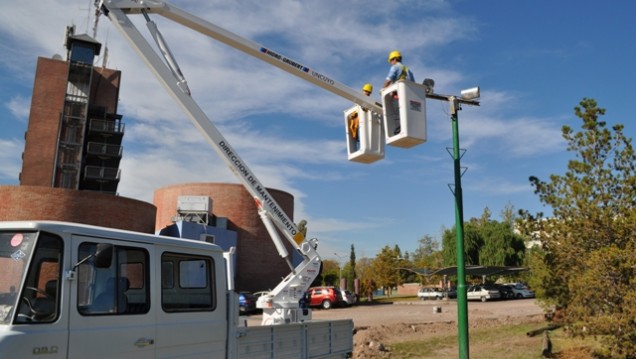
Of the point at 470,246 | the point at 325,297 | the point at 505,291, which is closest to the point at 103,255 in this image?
the point at 325,297

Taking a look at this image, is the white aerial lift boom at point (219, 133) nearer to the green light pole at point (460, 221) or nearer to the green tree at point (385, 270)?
the green light pole at point (460, 221)

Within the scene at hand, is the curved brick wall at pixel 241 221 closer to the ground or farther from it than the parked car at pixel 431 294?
farther from it

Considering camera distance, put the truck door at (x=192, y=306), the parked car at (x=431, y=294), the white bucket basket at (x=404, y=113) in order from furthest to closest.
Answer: the parked car at (x=431, y=294) → the white bucket basket at (x=404, y=113) → the truck door at (x=192, y=306)

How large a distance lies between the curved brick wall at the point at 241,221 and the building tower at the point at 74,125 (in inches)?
199

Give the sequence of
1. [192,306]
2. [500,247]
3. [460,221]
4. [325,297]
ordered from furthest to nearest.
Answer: [500,247]
[325,297]
[460,221]
[192,306]

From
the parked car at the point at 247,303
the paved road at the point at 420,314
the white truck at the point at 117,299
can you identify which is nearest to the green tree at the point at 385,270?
the paved road at the point at 420,314

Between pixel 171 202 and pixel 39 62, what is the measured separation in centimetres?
1554

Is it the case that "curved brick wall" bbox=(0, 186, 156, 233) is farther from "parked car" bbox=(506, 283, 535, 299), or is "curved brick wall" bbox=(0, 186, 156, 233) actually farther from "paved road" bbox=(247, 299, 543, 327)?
"parked car" bbox=(506, 283, 535, 299)

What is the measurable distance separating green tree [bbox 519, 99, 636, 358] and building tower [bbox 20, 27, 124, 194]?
39.3 meters

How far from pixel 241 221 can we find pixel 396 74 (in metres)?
37.1

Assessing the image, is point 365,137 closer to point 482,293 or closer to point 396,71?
point 396,71

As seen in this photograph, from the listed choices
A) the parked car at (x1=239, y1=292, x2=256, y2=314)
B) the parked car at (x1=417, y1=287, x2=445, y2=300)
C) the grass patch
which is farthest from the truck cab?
the parked car at (x1=417, y1=287, x2=445, y2=300)

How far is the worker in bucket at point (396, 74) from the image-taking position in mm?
9688

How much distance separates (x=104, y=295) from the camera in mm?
5133
